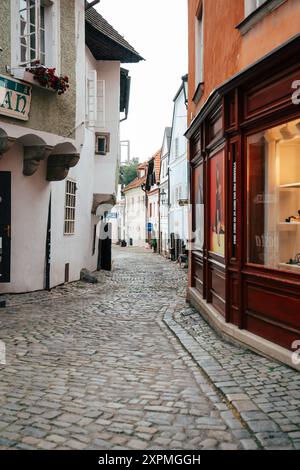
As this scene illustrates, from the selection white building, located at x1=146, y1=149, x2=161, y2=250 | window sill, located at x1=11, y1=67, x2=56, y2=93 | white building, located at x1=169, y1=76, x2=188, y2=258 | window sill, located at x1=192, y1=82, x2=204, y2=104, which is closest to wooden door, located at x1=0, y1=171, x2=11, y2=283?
window sill, located at x1=11, y1=67, x2=56, y2=93

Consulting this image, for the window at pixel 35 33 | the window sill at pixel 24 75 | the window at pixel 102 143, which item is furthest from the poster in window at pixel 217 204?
the window at pixel 102 143

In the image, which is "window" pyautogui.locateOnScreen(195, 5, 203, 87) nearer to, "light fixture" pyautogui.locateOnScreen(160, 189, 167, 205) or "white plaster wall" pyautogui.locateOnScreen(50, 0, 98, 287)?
"white plaster wall" pyautogui.locateOnScreen(50, 0, 98, 287)

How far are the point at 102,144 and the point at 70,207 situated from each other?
4424 millimetres

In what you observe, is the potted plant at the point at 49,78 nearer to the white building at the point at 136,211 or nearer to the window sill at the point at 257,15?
the window sill at the point at 257,15

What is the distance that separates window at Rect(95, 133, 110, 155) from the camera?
19.2 metres

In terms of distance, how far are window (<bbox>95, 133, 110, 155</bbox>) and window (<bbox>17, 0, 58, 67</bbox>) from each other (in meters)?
7.59

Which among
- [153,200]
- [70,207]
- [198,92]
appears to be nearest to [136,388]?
[198,92]

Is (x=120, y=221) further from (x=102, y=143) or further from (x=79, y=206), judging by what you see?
(x=79, y=206)

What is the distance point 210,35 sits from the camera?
31.3 feet

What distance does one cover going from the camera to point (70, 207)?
15.7 metres

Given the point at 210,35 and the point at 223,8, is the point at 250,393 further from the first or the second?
the point at 210,35

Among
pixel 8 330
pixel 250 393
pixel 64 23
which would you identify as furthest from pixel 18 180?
pixel 250 393

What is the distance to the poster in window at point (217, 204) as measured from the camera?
8.54 meters
